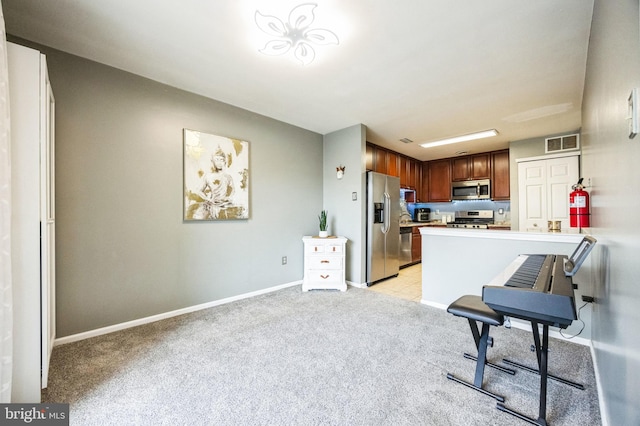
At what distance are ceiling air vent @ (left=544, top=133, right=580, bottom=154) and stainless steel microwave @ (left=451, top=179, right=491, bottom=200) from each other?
1.14 meters

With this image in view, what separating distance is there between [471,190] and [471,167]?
0.50 meters

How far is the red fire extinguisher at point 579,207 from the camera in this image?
212 cm

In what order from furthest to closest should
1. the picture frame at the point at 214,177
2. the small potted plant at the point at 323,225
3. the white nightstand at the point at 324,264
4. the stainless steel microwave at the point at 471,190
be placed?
the stainless steel microwave at the point at 471,190 → the small potted plant at the point at 323,225 → the white nightstand at the point at 324,264 → the picture frame at the point at 214,177

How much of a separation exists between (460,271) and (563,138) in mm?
3178

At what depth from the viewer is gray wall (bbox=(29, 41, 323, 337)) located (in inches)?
87.9

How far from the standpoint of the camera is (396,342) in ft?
7.34

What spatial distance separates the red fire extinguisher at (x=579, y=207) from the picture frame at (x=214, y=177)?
3.31 meters

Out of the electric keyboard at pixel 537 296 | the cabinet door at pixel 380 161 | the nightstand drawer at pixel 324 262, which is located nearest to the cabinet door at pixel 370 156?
the cabinet door at pixel 380 161

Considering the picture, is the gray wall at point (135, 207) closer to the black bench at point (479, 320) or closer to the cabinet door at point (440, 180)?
the black bench at point (479, 320)

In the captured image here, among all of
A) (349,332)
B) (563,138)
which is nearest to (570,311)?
(349,332)

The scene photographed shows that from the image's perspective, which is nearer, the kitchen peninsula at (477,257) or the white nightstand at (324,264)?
the kitchen peninsula at (477,257)

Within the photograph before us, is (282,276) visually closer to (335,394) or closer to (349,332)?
(349,332)

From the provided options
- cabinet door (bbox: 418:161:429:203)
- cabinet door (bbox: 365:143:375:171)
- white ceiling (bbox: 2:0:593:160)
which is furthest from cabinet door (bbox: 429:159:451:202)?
white ceiling (bbox: 2:0:593:160)

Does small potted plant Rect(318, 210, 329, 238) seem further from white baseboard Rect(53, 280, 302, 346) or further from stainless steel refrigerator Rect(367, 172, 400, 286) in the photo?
white baseboard Rect(53, 280, 302, 346)
